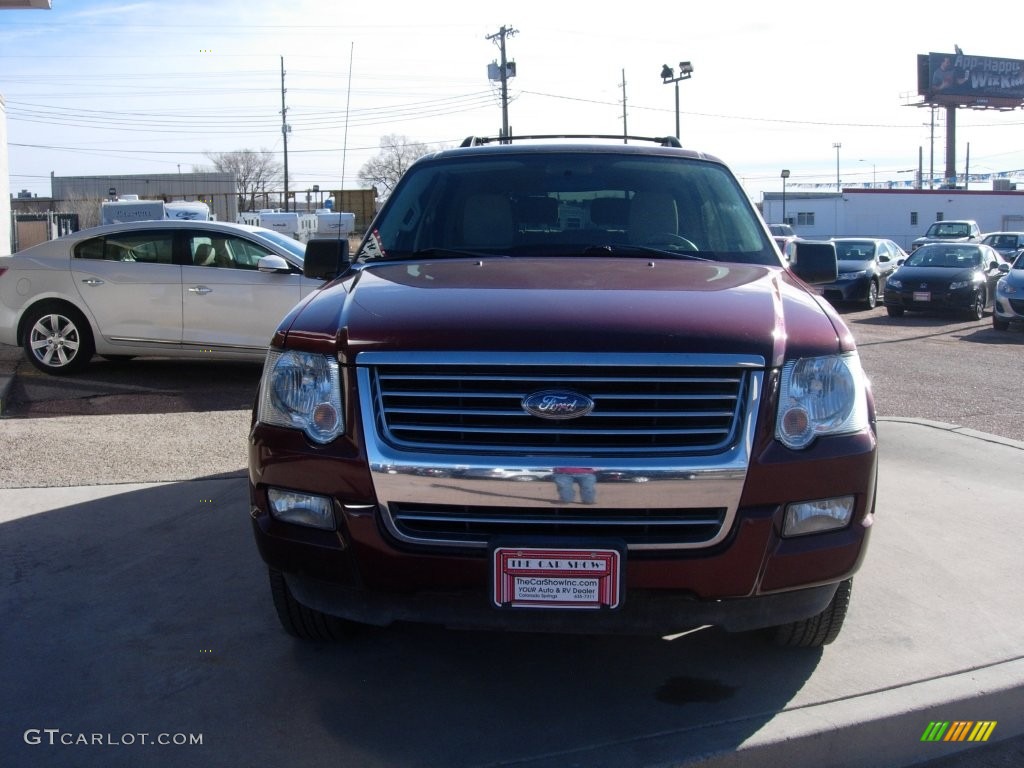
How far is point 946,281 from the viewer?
1934 centimetres

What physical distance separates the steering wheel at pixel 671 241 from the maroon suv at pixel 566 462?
1.11 metres

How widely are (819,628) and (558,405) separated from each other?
1433 mm

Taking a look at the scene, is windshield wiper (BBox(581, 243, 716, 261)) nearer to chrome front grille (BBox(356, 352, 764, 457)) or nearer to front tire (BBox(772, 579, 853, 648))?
chrome front grille (BBox(356, 352, 764, 457))

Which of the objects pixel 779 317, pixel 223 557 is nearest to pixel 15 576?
pixel 223 557

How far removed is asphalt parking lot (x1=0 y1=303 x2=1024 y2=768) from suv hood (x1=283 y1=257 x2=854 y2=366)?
1.21 meters

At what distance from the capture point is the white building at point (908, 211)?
2490 inches

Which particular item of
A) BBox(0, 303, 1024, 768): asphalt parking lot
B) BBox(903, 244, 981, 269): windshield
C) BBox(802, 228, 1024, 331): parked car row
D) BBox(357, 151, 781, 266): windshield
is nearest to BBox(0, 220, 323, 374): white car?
BBox(0, 303, 1024, 768): asphalt parking lot

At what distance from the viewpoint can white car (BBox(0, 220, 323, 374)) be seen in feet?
32.6

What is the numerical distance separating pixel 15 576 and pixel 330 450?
7.34ft

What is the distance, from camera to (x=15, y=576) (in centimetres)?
456

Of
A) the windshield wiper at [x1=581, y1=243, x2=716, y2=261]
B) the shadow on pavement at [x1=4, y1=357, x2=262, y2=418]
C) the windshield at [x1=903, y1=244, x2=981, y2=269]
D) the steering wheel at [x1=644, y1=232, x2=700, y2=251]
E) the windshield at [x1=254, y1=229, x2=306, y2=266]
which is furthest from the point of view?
the windshield at [x1=903, y1=244, x2=981, y2=269]

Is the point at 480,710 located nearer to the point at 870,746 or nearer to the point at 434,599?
the point at 434,599

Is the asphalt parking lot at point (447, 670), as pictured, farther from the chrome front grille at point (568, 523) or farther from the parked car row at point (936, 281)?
the parked car row at point (936, 281)

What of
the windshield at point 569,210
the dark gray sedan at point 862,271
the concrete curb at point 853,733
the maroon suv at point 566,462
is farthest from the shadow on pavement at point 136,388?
the dark gray sedan at point 862,271
